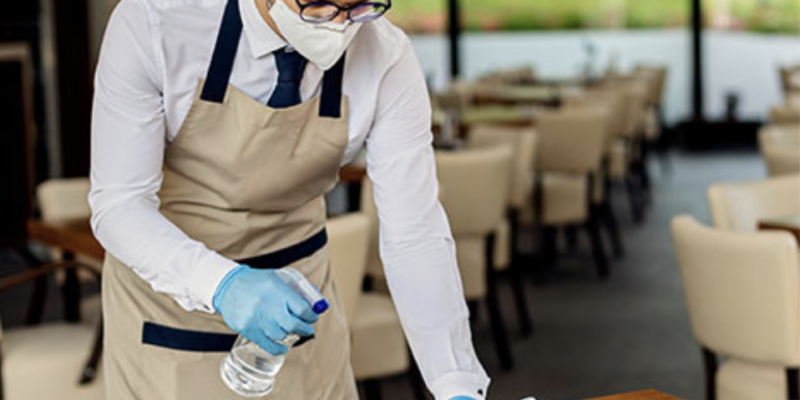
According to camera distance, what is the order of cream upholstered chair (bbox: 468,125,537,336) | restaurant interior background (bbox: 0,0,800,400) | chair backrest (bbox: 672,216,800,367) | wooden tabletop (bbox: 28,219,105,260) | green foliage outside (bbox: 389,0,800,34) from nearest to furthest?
1. chair backrest (bbox: 672,216,800,367)
2. restaurant interior background (bbox: 0,0,800,400)
3. wooden tabletop (bbox: 28,219,105,260)
4. cream upholstered chair (bbox: 468,125,537,336)
5. green foliage outside (bbox: 389,0,800,34)

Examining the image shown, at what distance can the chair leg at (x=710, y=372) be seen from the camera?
10.2ft

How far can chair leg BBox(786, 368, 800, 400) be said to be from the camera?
115 inches

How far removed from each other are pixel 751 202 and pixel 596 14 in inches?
360

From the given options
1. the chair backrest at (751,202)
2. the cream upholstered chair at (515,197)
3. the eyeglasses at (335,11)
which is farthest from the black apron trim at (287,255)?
the cream upholstered chair at (515,197)

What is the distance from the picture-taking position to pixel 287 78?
1.72m

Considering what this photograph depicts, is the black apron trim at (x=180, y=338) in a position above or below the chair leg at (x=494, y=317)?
above

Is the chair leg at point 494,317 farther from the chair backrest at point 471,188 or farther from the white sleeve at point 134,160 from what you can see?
the white sleeve at point 134,160

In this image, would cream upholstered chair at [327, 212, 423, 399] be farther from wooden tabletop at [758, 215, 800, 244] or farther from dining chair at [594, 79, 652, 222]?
dining chair at [594, 79, 652, 222]

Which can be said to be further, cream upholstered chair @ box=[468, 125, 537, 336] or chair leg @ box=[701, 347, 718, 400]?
cream upholstered chair @ box=[468, 125, 537, 336]

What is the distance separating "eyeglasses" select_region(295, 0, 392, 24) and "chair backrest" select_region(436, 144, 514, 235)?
3079 mm

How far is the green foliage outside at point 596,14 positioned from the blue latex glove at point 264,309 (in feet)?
34.6

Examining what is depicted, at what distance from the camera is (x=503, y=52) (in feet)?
41.5

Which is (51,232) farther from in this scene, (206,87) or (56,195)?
(206,87)

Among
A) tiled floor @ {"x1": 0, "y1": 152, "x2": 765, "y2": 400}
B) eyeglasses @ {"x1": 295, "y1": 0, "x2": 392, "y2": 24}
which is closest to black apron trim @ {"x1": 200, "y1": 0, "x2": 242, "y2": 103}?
eyeglasses @ {"x1": 295, "y1": 0, "x2": 392, "y2": 24}
